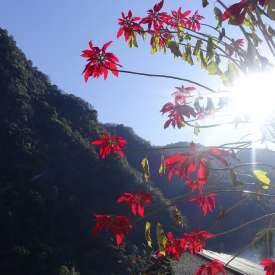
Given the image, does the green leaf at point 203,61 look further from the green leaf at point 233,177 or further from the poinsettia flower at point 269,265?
the poinsettia flower at point 269,265

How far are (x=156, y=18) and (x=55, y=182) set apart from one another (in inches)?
1692

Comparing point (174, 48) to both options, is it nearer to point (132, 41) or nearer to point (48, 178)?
point (132, 41)

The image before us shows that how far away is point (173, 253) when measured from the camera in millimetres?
2186

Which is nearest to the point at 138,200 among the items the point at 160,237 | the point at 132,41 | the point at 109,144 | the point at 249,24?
the point at 160,237

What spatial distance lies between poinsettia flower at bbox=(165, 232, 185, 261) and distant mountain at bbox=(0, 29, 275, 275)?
27.8 meters

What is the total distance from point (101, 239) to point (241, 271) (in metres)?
35.4

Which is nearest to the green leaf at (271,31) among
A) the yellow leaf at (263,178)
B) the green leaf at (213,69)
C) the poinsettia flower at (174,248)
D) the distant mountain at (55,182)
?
the green leaf at (213,69)

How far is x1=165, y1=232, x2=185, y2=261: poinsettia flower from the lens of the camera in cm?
218

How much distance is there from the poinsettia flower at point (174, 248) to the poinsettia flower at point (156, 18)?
105cm

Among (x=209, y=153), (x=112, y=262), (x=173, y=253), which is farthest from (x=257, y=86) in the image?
(x=112, y=262)

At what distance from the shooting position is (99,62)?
2146mm

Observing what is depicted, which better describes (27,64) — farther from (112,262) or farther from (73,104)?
(112,262)

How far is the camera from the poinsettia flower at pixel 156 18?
2.31m

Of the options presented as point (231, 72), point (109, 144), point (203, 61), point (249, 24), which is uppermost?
point (249, 24)
